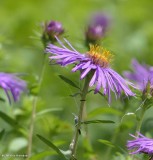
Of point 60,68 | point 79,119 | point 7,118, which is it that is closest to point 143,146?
point 79,119

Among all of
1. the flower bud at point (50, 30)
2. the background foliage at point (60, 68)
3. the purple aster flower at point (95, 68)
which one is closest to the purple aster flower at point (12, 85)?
the background foliage at point (60, 68)

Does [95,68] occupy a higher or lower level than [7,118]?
higher

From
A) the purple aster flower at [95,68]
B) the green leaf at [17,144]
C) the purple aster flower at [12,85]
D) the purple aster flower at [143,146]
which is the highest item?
the purple aster flower at [95,68]

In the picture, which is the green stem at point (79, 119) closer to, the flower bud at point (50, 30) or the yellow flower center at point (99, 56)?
the yellow flower center at point (99, 56)

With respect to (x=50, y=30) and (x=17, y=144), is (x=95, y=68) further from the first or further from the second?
(x=17, y=144)

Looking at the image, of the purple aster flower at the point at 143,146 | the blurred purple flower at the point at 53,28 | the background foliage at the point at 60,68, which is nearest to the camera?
the purple aster flower at the point at 143,146

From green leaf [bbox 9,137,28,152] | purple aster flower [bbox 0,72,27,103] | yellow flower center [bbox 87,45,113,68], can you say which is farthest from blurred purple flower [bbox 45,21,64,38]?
green leaf [bbox 9,137,28,152]

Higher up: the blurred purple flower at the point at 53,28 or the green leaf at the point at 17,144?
the blurred purple flower at the point at 53,28
